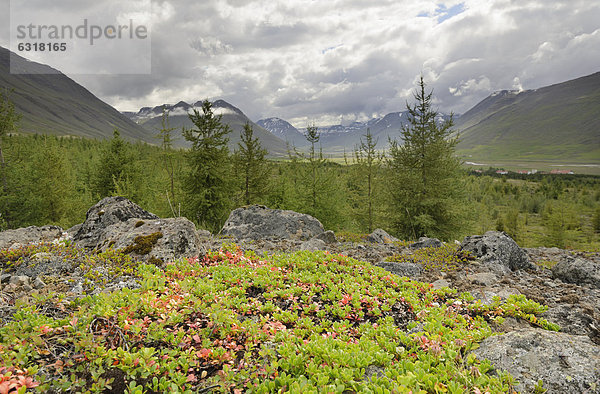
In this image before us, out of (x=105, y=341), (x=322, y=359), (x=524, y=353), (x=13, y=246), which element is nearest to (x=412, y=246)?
(x=524, y=353)

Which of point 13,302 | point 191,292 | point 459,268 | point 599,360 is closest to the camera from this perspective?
point 599,360

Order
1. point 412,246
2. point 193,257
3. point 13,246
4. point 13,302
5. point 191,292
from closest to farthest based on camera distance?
point 13,302 < point 191,292 < point 13,246 < point 193,257 < point 412,246

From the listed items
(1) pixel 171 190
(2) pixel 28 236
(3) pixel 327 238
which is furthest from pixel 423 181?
(2) pixel 28 236

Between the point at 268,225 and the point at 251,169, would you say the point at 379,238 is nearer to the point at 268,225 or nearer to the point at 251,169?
the point at 268,225

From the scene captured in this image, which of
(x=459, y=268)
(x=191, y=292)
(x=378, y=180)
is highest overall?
(x=378, y=180)

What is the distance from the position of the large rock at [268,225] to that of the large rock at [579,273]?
9.68m

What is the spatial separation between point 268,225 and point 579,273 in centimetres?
1208

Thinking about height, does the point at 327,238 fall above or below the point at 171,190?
below

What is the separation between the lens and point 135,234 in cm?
916

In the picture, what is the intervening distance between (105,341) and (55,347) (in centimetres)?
66

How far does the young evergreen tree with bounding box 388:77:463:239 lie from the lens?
1908 centimetres

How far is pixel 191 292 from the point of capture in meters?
6.27

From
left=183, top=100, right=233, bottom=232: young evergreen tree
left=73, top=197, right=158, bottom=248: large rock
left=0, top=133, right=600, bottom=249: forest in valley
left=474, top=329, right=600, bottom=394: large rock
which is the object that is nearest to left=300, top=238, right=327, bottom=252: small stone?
left=73, top=197, right=158, bottom=248: large rock

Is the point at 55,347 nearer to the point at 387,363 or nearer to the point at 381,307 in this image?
the point at 387,363
